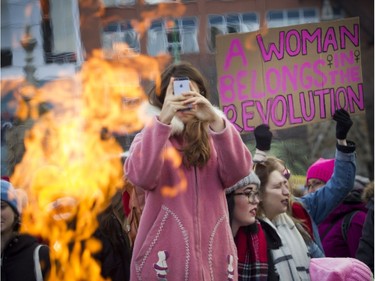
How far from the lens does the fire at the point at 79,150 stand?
427 centimetres

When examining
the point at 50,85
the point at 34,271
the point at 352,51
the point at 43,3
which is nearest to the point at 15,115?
the point at 50,85

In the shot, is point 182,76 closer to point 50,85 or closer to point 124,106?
point 124,106

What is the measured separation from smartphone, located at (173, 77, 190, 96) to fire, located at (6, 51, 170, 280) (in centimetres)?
50

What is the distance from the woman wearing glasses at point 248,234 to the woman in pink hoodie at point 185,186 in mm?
352

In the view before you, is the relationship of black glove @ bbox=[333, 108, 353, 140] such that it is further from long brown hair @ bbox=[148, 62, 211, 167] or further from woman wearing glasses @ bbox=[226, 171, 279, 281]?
long brown hair @ bbox=[148, 62, 211, 167]

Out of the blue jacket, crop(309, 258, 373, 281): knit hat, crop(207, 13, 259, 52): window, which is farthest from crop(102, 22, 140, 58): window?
crop(309, 258, 373, 281): knit hat

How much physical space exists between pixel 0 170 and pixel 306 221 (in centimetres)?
174

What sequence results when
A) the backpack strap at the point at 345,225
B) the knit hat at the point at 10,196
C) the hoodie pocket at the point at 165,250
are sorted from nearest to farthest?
1. the hoodie pocket at the point at 165,250
2. the knit hat at the point at 10,196
3. the backpack strap at the point at 345,225

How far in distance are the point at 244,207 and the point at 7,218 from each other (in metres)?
1.13

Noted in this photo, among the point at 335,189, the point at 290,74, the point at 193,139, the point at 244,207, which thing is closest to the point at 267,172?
the point at 244,207

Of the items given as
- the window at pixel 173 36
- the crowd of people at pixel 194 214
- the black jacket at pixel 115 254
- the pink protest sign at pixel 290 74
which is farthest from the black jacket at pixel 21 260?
the pink protest sign at pixel 290 74

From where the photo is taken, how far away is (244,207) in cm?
413

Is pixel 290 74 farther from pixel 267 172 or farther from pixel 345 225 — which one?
pixel 345 225

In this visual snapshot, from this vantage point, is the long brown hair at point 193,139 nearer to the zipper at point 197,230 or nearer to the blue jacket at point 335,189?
the zipper at point 197,230
